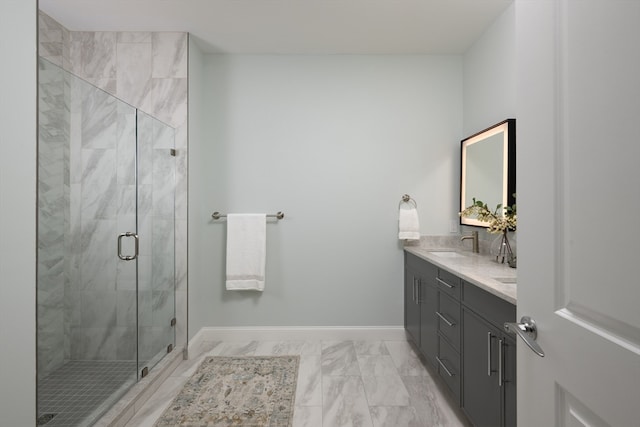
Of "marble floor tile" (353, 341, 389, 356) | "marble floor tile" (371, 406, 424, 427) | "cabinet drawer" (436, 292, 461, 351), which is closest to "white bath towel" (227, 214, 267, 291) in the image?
"marble floor tile" (353, 341, 389, 356)

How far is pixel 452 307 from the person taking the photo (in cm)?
188

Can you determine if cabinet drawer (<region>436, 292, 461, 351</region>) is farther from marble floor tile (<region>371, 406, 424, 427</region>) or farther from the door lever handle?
the door lever handle

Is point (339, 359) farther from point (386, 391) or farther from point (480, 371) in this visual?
point (480, 371)

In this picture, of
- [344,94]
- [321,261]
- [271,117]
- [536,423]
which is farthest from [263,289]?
[536,423]

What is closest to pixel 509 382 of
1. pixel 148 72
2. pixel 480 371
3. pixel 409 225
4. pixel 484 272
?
pixel 480 371

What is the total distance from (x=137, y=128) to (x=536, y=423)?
240cm

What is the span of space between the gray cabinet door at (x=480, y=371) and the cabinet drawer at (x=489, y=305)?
4 cm

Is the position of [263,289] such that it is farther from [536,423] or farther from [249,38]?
[536,423]

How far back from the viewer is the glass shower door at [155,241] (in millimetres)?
2178

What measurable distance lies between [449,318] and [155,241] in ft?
6.52

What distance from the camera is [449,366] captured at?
1.92 meters

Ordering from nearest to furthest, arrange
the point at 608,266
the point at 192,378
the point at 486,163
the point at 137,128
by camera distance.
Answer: the point at 608,266
the point at 137,128
the point at 192,378
the point at 486,163

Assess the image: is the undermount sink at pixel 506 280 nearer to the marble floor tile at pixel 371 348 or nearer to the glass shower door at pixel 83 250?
the marble floor tile at pixel 371 348

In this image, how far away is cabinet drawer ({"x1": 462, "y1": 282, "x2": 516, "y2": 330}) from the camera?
1289 mm
